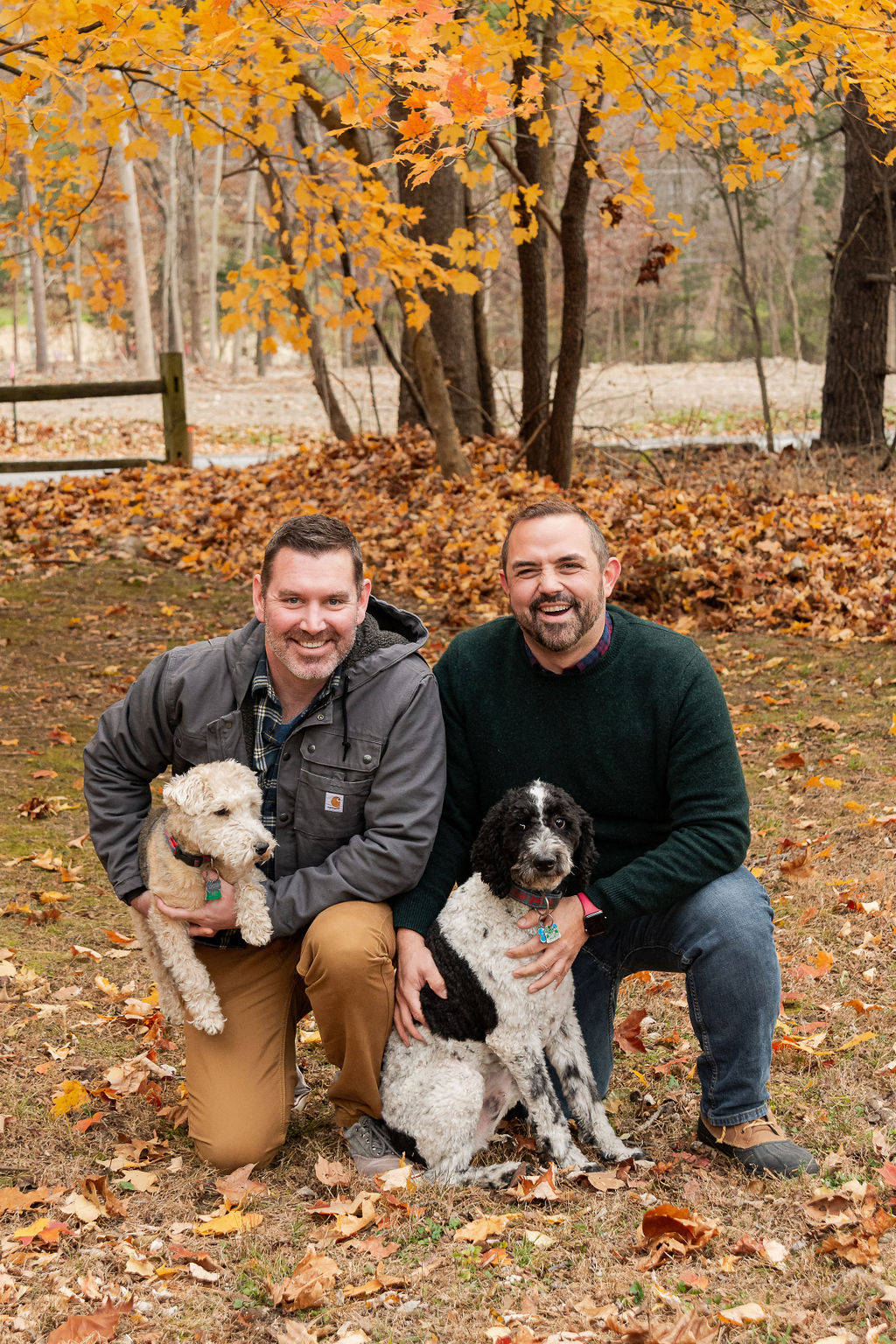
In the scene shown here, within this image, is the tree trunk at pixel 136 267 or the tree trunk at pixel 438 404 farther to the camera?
the tree trunk at pixel 136 267

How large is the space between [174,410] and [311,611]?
34.8 feet

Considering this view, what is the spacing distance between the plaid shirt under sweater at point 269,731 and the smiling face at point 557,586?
0.59 meters

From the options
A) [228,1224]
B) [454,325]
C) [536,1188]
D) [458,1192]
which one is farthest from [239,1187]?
[454,325]

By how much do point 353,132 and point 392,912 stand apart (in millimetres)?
8230

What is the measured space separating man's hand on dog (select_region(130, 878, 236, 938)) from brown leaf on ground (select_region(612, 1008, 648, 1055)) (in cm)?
143

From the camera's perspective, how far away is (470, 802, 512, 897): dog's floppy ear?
313 cm

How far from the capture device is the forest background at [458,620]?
9.15 ft

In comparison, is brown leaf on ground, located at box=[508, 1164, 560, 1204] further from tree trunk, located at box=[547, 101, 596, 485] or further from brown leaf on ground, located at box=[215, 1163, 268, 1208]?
tree trunk, located at box=[547, 101, 596, 485]

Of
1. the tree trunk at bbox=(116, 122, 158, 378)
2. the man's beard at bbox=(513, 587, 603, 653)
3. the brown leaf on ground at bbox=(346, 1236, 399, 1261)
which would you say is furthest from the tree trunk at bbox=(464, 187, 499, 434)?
the tree trunk at bbox=(116, 122, 158, 378)

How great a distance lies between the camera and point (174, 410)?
1323cm

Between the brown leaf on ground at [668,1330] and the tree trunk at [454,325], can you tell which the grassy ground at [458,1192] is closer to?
the brown leaf on ground at [668,1330]

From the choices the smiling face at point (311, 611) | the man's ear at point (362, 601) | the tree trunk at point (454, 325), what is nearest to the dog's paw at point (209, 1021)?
the smiling face at point (311, 611)

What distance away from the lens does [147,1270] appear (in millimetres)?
2893

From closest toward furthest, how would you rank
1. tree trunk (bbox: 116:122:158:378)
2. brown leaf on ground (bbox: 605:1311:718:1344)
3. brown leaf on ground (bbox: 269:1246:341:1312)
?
brown leaf on ground (bbox: 605:1311:718:1344) < brown leaf on ground (bbox: 269:1246:341:1312) < tree trunk (bbox: 116:122:158:378)
